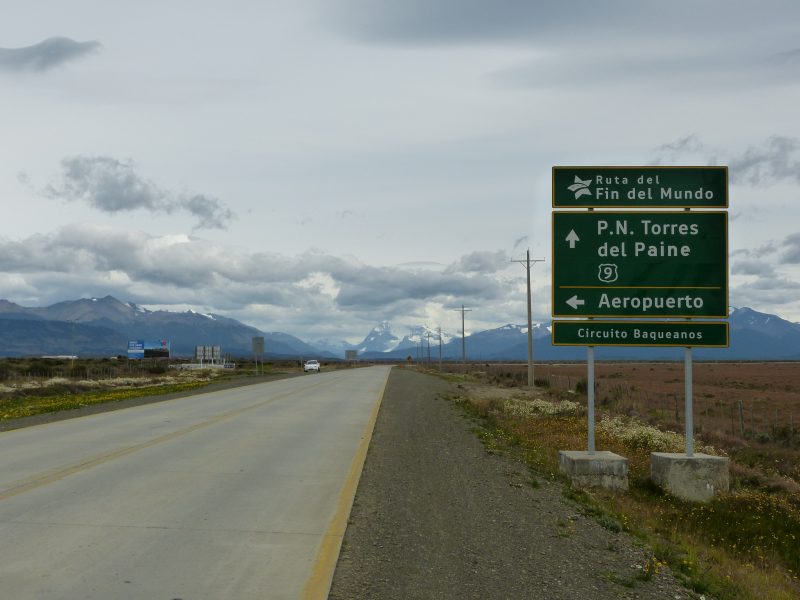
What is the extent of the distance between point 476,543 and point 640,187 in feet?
26.1

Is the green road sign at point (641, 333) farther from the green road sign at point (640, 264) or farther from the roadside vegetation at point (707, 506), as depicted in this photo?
the roadside vegetation at point (707, 506)

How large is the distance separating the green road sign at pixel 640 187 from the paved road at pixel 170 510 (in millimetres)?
6244

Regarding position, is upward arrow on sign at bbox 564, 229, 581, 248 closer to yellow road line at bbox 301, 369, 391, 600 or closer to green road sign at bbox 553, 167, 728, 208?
green road sign at bbox 553, 167, 728, 208

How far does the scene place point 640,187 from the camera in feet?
43.9

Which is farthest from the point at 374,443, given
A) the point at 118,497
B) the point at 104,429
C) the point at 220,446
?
the point at 118,497

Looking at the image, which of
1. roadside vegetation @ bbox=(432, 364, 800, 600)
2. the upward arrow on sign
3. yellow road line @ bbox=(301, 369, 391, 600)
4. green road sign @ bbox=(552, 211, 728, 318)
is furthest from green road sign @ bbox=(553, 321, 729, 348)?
yellow road line @ bbox=(301, 369, 391, 600)

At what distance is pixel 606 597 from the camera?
20.8ft

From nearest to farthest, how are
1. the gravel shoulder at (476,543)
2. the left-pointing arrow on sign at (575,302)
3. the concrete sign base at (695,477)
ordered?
the gravel shoulder at (476,543) → the concrete sign base at (695,477) → the left-pointing arrow on sign at (575,302)

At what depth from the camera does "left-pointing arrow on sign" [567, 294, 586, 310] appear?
13.5 metres

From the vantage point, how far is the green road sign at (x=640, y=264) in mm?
13164

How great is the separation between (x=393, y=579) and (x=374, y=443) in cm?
981

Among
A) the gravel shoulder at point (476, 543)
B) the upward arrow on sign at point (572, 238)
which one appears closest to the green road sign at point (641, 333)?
the upward arrow on sign at point (572, 238)

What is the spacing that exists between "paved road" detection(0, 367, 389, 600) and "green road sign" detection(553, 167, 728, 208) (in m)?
6.24

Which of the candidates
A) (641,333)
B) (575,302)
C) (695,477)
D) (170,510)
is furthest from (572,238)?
(170,510)
